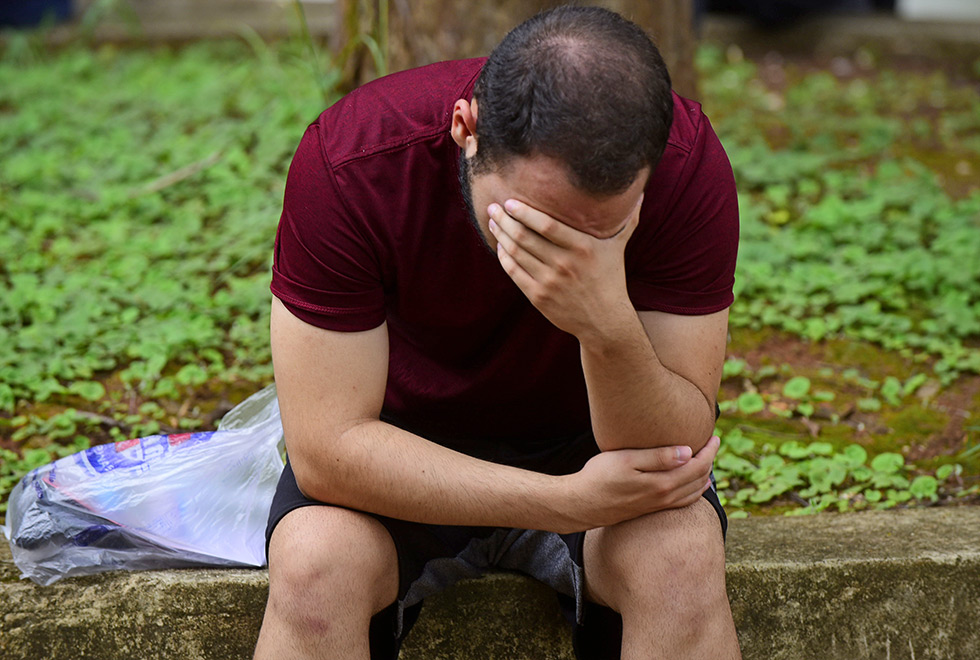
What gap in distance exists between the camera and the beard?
1879mm

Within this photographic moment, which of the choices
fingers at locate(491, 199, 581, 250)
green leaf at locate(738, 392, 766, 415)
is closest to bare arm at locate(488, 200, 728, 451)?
fingers at locate(491, 199, 581, 250)

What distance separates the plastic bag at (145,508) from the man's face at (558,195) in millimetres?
1019

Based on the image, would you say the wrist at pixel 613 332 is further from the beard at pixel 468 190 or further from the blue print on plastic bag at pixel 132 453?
the blue print on plastic bag at pixel 132 453

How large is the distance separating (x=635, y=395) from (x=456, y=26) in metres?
2.48

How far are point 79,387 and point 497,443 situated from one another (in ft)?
5.37

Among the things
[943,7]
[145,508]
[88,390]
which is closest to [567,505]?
[145,508]

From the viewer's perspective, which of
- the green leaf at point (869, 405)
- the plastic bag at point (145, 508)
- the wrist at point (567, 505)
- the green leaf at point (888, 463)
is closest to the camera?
the wrist at point (567, 505)

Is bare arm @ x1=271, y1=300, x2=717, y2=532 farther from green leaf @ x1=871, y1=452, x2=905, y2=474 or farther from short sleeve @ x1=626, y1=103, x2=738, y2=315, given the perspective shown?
green leaf @ x1=871, y1=452, x2=905, y2=474

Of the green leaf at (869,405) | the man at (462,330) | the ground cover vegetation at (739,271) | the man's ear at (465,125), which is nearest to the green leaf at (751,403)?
the ground cover vegetation at (739,271)

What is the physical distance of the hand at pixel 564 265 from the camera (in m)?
1.79

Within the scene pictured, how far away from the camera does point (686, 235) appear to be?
1.98 meters

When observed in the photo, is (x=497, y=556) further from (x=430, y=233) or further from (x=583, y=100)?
(x=583, y=100)

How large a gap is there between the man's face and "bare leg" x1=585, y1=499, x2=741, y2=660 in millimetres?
597

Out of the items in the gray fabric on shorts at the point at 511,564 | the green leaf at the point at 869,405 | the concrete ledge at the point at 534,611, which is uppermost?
the gray fabric on shorts at the point at 511,564
